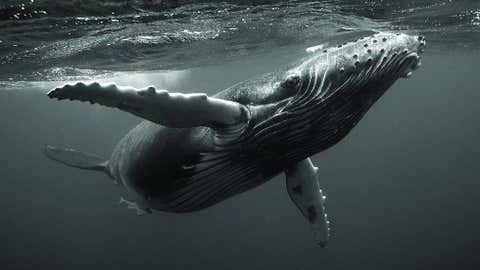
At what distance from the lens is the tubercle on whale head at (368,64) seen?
3689mm

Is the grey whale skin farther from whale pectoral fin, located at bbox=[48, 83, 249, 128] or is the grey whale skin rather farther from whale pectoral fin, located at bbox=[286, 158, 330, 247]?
whale pectoral fin, located at bbox=[286, 158, 330, 247]

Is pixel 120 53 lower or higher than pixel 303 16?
lower

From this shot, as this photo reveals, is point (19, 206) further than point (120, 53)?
Yes

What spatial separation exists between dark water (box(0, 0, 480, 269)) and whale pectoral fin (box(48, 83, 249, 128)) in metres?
7.66

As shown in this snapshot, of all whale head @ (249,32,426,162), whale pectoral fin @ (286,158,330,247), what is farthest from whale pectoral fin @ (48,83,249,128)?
whale pectoral fin @ (286,158,330,247)

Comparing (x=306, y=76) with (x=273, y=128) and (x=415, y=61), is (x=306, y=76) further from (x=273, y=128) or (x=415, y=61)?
(x=415, y=61)

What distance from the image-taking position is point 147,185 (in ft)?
17.4

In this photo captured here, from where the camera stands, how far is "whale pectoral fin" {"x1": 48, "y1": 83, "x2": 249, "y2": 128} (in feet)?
11.0

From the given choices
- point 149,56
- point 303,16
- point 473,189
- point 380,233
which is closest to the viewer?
point 303,16

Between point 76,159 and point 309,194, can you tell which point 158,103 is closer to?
point 309,194

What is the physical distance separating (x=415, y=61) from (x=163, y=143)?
115 inches

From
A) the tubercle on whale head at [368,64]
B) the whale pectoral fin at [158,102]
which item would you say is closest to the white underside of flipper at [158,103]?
the whale pectoral fin at [158,102]

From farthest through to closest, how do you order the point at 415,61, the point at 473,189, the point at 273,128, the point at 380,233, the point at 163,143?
the point at 473,189 → the point at 380,233 → the point at 163,143 → the point at 273,128 → the point at 415,61

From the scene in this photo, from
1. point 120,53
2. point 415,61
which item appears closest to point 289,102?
point 415,61
